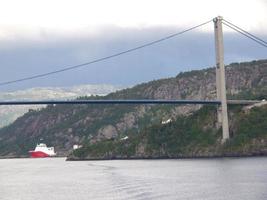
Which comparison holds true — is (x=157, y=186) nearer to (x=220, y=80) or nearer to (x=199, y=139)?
(x=220, y=80)

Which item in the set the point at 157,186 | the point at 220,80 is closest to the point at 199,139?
the point at 220,80

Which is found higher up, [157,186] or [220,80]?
[220,80]

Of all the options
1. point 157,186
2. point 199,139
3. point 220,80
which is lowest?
point 157,186

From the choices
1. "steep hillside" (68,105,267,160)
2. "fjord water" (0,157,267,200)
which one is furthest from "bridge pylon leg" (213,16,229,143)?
"fjord water" (0,157,267,200)

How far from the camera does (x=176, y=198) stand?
60.2 metres

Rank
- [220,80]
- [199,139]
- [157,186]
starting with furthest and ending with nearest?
1. [199,139]
2. [220,80]
3. [157,186]

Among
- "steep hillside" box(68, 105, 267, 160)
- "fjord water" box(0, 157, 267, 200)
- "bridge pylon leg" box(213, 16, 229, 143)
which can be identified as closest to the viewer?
"fjord water" box(0, 157, 267, 200)

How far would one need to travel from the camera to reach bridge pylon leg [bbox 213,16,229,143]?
395 feet

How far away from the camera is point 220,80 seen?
120875 mm

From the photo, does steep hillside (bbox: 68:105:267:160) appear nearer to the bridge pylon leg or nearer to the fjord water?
the bridge pylon leg

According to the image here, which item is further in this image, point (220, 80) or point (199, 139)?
point (199, 139)

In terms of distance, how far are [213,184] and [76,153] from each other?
111773 millimetres

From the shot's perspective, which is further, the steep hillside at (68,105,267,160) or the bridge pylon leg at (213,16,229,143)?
the steep hillside at (68,105,267,160)

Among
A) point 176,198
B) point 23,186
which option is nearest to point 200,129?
point 23,186
